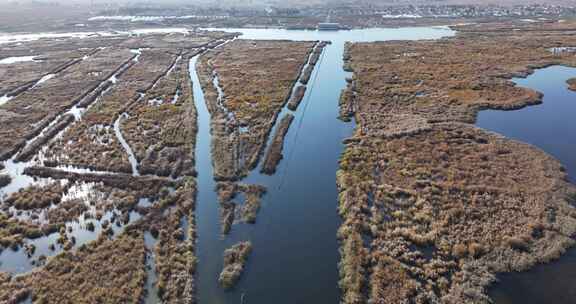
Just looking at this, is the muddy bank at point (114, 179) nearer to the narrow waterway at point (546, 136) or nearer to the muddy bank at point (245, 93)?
the muddy bank at point (245, 93)

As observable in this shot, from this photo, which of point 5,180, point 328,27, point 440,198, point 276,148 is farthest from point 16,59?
point 440,198

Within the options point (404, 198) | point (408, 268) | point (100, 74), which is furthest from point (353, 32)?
point (408, 268)

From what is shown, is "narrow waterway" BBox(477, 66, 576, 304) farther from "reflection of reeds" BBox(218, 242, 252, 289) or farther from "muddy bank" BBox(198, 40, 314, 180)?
"muddy bank" BBox(198, 40, 314, 180)

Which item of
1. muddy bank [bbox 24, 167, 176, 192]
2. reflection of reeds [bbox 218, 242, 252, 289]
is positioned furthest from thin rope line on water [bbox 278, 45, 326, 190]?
muddy bank [bbox 24, 167, 176, 192]

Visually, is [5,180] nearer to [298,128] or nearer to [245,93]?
[298,128]

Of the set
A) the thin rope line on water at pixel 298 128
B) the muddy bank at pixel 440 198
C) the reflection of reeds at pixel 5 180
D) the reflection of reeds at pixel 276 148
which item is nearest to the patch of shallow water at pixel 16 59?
the reflection of reeds at pixel 5 180
